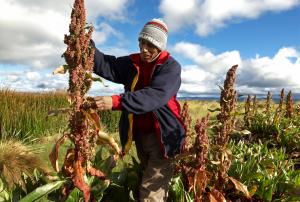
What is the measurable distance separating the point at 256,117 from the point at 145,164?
23.2ft

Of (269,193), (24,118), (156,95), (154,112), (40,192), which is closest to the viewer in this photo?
(40,192)

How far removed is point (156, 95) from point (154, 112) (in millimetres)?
318

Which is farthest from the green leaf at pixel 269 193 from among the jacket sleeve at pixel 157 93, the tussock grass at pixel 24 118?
the tussock grass at pixel 24 118

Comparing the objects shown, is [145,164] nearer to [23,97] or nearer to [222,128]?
[222,128]

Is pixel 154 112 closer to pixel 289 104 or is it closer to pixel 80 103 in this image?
pixel 80 103

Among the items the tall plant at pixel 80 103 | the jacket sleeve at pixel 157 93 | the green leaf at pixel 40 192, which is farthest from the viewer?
the jacket sleeve at pixel 157 93

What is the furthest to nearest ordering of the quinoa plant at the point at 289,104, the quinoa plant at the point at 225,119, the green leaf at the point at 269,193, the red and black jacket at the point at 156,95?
the quinoa plant at the point at 289,104 → the green leaf at the point at 269,193 → the quinoa plant at the point at 225,119 → the red and black jacket at the point at 156,95

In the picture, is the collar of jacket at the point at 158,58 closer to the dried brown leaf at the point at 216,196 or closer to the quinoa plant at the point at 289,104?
the dried brown leaf at the point at 216,196

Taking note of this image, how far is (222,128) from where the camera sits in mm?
4715

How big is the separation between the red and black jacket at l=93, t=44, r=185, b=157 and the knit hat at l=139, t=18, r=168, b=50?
0.52 feet

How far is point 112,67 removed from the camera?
A: 4691 mm

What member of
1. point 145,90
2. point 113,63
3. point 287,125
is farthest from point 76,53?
point 287,125

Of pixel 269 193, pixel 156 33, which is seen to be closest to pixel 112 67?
pixel 156 33

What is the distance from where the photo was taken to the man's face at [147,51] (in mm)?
4379
